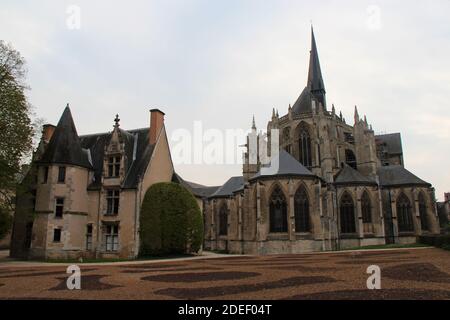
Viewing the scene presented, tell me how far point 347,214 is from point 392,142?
2718 centimetres

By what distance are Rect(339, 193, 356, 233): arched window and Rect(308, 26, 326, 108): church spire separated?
56.8 ft

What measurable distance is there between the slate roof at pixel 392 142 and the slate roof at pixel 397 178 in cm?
1584

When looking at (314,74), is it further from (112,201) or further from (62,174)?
(62,174)

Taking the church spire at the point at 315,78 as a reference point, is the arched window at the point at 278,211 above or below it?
below

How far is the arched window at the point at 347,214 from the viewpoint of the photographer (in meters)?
40.5

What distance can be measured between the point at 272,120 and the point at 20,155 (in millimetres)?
34024

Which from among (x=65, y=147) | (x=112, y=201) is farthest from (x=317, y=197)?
(x=65, y=147)

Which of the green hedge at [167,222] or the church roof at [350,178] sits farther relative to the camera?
the church roof at [350,178]

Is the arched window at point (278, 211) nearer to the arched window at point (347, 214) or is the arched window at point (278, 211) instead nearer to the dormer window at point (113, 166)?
the arched window at point (347, 214)

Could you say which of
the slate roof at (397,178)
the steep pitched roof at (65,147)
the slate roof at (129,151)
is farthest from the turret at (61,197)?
the slate roof at (397,178)

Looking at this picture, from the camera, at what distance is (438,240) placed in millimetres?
28125

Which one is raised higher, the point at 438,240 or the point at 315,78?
the point at 315,78

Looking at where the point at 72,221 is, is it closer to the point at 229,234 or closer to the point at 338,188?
the point at 229,234
